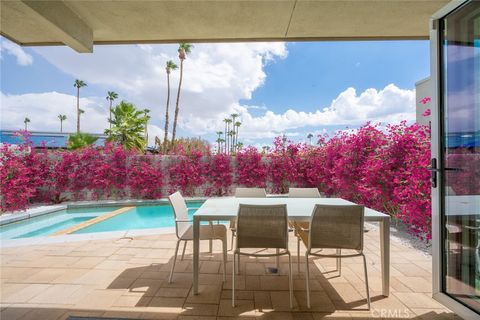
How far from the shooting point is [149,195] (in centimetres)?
856

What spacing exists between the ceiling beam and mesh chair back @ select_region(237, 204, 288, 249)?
2.72 meters

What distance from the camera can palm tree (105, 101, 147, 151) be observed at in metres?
14.9

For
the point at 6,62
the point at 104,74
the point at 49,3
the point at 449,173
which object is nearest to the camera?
the point at 449,173

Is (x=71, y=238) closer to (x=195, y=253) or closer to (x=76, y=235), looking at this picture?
(x=76, y=235)

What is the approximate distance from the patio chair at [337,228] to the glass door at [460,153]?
72cm

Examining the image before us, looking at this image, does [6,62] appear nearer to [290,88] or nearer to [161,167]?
[161,167]

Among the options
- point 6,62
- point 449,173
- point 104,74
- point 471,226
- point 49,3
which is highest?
point 104,74

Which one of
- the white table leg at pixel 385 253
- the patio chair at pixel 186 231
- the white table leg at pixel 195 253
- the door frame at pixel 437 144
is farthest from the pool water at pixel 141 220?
the door frame at pixel 437 144

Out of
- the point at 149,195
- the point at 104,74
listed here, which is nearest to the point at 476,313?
the point at 149,195

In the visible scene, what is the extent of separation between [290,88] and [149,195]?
47.1 feet

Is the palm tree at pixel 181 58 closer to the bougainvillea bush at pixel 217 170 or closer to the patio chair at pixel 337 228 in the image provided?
the bougainvillea bush at pixel 217 170

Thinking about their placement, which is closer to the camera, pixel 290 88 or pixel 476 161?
pixel 476 161

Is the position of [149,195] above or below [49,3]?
below

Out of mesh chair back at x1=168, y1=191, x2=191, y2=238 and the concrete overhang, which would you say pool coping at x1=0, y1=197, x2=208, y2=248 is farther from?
the concrete overhang
